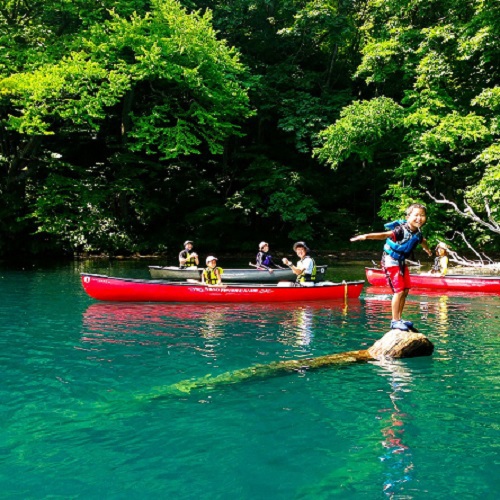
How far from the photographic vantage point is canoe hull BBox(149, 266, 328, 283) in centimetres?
1542

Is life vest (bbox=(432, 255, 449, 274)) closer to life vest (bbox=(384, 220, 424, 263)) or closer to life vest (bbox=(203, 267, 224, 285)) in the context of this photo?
life vest (bbox=(203, 267, 224, 285))

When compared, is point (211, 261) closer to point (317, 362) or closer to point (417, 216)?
point (317, 362)

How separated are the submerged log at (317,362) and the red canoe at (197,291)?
5.88 metres

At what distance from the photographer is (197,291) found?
13.1 metres

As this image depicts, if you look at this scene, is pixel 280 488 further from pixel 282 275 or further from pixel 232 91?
pixel 232 91

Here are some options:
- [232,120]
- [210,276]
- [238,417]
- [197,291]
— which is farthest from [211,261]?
[232,120]

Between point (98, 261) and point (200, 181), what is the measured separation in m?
7.25

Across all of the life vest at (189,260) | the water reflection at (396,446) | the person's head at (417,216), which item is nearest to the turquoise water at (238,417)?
the water reflection at (396,446)

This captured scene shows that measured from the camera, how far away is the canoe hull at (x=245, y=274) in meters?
15.4

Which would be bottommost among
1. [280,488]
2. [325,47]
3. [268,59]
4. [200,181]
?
[280,488]

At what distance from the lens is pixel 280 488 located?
13.0 feet

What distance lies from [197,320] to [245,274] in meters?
4.75

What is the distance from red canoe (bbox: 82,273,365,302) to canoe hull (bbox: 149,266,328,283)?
1.84 m

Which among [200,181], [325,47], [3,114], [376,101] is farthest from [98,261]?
[325,47]
